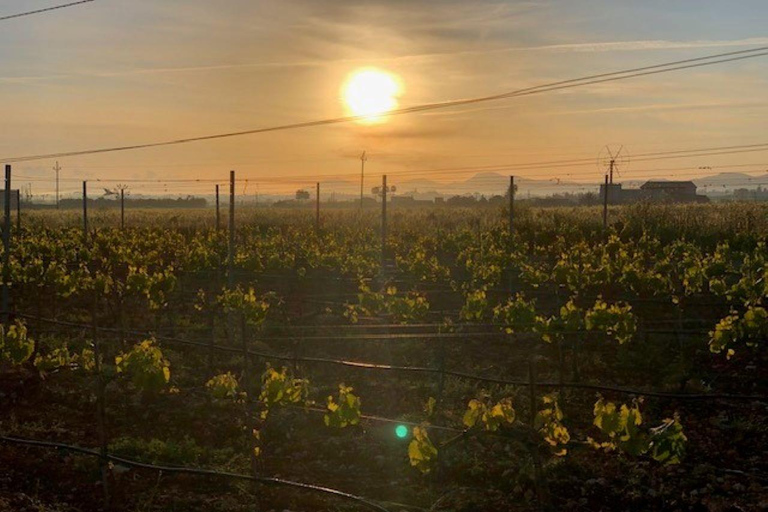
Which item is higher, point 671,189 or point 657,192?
point 671,189

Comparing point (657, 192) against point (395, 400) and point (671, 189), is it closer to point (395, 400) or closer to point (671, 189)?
point (671, 189)

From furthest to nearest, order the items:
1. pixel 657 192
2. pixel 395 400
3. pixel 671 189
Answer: pixel 657 192 < pixel 671 189 < pixel 395 400

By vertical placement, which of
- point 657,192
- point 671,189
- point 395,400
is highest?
point 671,189

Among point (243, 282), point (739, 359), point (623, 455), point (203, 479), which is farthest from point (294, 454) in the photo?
point (243, 282)

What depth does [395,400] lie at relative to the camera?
11250mm

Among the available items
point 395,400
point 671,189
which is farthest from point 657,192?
point 395,400

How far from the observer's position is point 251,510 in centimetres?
760

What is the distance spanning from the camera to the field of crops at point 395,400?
7742mm

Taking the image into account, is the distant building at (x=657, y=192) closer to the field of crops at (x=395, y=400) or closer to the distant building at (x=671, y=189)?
the distant building at (x=671, y=189)

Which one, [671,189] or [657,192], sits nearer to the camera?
[671,189]

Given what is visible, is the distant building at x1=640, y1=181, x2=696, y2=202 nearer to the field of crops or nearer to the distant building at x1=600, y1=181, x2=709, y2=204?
the distant building at x1=600, y1=181, x2=709, y2=204

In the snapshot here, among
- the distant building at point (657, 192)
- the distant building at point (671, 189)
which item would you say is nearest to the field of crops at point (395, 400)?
the distant building at point (657, 192)

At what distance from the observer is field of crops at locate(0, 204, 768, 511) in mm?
7742

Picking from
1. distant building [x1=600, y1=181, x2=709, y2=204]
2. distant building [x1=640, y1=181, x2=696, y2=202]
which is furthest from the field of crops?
distant building [x1=640, y1=181, x2=696, y2=202]
